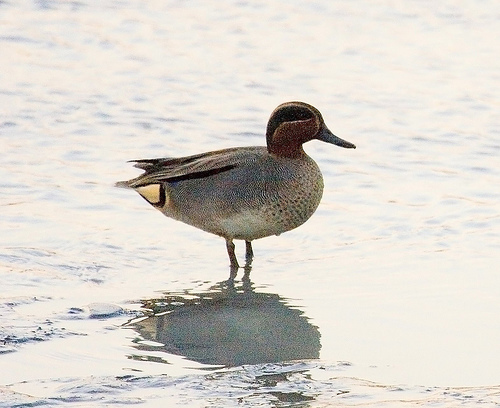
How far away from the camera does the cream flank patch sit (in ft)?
23.0

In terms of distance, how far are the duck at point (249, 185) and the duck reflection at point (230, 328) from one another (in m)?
0.57

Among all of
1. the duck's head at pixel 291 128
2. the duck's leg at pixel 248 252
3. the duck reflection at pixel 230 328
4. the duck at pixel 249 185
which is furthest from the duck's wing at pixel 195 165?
the duck reflection at pixel 230 328

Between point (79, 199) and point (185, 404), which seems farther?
point (79, 199)

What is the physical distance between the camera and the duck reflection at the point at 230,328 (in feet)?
16.6

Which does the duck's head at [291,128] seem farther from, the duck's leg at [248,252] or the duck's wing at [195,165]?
the duck's leg at [248,252]

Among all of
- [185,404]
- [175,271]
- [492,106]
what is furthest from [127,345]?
[492,106]

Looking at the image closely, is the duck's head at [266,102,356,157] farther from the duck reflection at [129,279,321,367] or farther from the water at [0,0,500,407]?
the duck reflection at [129,279,321,367]

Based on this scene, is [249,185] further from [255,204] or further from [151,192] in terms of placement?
→ [151,192]

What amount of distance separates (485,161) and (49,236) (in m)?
3.17

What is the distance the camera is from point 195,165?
6941 mm

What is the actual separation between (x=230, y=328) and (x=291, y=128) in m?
1.82

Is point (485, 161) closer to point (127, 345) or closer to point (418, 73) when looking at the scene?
point (418, 73)

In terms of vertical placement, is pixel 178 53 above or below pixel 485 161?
above

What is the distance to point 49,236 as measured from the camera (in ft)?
22.5
